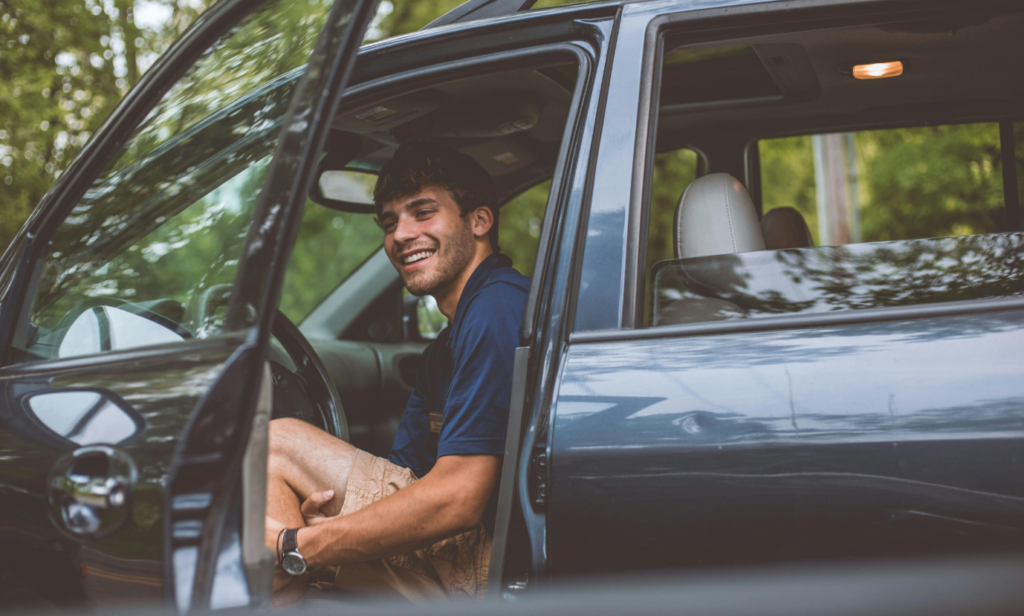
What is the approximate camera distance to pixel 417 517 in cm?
157

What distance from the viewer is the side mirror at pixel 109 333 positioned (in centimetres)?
126

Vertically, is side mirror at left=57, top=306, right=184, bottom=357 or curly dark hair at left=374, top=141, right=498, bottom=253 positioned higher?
curly dark hair at left=374, top=141, right=498, bottom=253

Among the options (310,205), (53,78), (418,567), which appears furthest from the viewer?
(310,205)

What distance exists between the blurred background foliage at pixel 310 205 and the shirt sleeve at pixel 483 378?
427mm

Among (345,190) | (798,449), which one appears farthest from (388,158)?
(798,449)

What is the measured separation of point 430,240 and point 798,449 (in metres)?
1.14

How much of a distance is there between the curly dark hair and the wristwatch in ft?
2.97

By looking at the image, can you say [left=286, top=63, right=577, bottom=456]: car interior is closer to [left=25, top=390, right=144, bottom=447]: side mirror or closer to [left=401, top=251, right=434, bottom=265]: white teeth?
[left=401, top=251, right=434, bottom=265]: white teeth

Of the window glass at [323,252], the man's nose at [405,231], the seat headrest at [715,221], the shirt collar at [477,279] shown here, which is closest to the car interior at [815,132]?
the seat headrest at [715,221]

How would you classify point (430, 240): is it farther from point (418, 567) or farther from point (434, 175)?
point (418, 567)

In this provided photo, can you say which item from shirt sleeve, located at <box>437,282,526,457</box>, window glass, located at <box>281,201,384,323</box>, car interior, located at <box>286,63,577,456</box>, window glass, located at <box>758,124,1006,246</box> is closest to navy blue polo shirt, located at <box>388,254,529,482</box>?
shirt sleeve, located at <box>437,282,526,457</box>

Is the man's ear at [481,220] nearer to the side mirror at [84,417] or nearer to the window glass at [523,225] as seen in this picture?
the side mirror at [84,417]

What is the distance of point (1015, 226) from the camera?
2518 millimetres

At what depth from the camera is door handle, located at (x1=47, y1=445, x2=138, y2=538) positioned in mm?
1033
